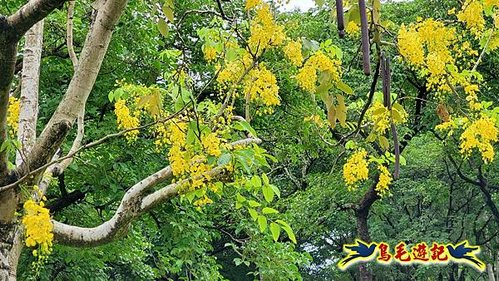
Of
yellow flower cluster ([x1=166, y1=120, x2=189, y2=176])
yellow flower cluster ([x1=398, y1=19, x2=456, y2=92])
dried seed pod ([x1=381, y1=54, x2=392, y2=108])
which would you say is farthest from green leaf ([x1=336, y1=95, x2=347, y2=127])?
yellow flower cluster ([x1=398, y1=19, x2=456, y2=92])

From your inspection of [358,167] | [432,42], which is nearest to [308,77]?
[432,42]

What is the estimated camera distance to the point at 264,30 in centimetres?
236

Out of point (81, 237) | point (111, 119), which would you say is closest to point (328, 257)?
point (111, 119)

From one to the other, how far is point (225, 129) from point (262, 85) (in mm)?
395

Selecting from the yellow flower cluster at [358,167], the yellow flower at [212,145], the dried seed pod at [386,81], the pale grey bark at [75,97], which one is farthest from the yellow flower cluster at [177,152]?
the yellow flower cluster at [358,167]

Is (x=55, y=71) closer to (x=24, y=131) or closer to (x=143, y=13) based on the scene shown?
(x=143, y=13)

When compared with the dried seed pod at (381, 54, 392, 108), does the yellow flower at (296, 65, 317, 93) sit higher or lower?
higher

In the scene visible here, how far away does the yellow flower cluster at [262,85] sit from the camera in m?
2.84

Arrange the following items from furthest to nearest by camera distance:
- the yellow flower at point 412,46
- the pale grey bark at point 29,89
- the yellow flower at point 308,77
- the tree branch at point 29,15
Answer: the yellow flower at point 308,77, the yellow flower at point 412,46, the pale grey bark at point 29,89, the tree branch at point 29,15

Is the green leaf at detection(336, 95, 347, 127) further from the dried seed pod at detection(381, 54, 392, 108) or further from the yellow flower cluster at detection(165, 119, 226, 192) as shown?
the yellow flower cluster at detection(165, 119, 226, 192)

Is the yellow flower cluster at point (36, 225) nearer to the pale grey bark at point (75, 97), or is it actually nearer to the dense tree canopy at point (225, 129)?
the dense tree canopy at point (225, 129)

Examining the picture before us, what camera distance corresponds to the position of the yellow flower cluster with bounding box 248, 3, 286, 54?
2.28m

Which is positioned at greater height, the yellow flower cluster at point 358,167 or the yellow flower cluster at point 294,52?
the yellow flower cluster at point 294,52

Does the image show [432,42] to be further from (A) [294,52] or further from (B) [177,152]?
(B) [177,152]
